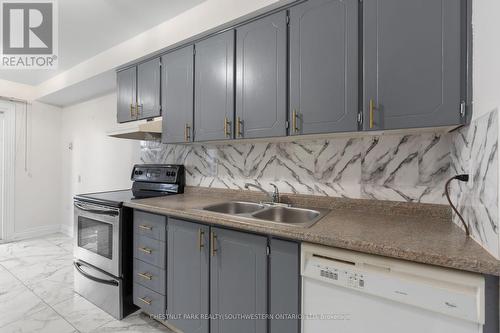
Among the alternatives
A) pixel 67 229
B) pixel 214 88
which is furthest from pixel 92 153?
pixel 214 88

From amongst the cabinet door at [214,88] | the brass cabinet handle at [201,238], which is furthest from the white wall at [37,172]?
the brass cabinet handle at [201,238]

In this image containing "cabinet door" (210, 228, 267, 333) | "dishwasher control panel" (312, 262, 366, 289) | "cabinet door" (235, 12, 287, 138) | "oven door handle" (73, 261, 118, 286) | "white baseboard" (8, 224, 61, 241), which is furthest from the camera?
"white baseboard" (8, 224, 61, 241)

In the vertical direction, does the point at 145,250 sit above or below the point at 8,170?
below

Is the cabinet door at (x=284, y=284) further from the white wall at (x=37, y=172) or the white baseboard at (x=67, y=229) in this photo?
the white wall at (x=37, y=172)

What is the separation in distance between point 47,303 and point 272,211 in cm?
215

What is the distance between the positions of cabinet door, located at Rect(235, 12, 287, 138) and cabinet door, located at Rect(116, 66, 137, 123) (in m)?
1.29

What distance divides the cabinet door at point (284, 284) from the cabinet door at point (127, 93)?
6.65ft

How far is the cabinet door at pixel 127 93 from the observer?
95.7 inches

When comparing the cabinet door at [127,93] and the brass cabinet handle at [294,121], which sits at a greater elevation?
the cabinet door at [127,93]

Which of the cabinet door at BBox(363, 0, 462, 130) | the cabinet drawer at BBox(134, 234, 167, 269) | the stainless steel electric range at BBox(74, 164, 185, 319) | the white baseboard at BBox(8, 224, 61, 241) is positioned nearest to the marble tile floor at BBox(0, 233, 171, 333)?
the stainless steel electric range at BBox(74, 164, 185, 319)

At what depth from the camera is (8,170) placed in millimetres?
3674

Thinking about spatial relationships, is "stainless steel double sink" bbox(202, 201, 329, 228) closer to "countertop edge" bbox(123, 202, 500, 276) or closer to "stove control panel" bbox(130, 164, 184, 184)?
"countertop edge" bbox(123, 202, 500, 276)

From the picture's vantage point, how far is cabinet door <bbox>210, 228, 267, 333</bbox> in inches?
49.3

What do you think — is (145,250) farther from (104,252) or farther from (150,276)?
(104,252)
